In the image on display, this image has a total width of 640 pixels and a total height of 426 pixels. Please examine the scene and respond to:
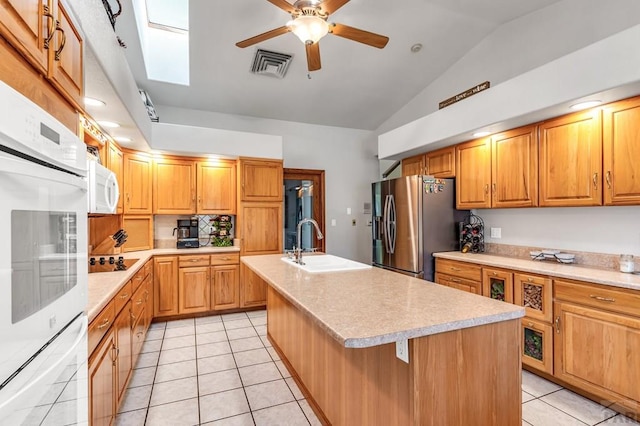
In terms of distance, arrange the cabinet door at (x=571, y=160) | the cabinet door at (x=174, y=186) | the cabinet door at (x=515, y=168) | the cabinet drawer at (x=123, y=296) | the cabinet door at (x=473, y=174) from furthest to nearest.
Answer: the cabinet door at (x=174, y=186) → the cabinet door at (x=473, y=174) → the cabinet door at (x=515, y=168) → the cabinet door at (x=571, y=160) → the cabinet drawer at (x=123, y=296)

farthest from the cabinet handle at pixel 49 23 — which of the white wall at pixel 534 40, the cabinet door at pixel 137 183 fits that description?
the white wall at pixel 534 40

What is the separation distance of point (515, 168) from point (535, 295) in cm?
121

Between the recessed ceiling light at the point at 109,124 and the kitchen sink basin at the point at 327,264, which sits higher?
the recessed ceiling light at the point at 109,124

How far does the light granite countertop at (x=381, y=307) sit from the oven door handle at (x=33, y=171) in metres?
0.99

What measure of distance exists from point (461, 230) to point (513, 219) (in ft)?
1.91

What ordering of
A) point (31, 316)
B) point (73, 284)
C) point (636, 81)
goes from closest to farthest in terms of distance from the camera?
point (31, 316) < point (73, 284) < point (636, 81)

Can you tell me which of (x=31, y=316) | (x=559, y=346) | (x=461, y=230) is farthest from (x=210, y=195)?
(x=559, y=346)

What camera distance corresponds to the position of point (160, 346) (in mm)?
3207

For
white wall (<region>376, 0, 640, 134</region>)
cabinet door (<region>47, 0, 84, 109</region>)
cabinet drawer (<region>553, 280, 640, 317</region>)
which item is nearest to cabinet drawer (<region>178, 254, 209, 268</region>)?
cabinet door (<region>47, 0, 84, 109</region>)

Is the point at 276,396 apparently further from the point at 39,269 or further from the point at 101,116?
the point at 101,116

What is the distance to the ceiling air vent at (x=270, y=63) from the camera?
3.85m

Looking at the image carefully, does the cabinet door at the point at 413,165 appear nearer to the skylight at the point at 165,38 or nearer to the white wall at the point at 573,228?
the white wall at the point at 573,228

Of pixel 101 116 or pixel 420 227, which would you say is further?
pixel 420 227

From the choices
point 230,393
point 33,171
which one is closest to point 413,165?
point 230,393
